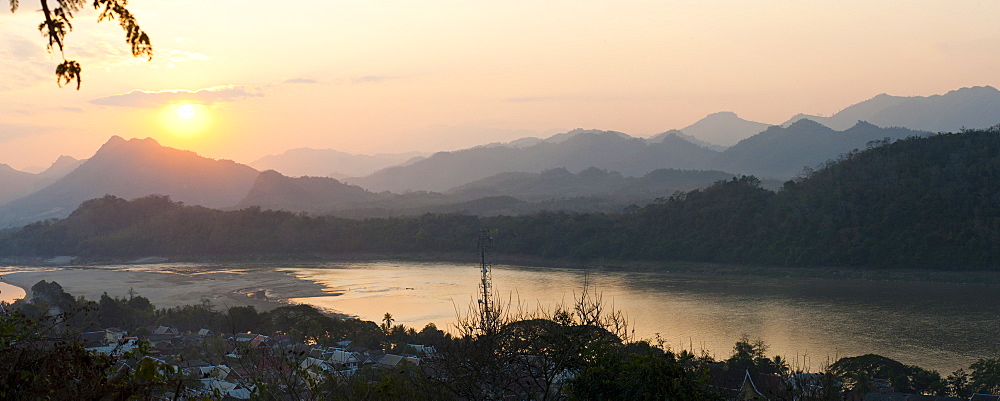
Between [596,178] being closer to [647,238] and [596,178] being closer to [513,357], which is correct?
[647,238]

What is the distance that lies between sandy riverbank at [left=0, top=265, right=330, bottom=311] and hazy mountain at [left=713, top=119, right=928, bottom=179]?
67.8 m

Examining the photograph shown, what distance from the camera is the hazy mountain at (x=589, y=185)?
70.7 meters

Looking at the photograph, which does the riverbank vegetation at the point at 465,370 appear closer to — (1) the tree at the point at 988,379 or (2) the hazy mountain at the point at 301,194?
(1) the tree at the point at 988,379

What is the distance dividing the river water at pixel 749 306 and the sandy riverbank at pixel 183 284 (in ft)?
4.15

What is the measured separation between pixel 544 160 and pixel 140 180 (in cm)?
5912

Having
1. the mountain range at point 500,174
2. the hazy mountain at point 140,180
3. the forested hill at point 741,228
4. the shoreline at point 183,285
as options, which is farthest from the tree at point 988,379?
the hazy mountain at point 140,180

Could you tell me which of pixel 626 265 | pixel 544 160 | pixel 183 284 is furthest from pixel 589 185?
pixel 183 284

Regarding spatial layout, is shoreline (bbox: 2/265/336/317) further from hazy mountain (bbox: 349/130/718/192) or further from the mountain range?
hazy mountain (bbox: 349/130/718/192)

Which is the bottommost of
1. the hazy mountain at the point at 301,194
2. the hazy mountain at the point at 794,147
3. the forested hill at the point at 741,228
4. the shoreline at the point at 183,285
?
the shoreline at the point at 183,285

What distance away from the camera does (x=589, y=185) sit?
84.3 m

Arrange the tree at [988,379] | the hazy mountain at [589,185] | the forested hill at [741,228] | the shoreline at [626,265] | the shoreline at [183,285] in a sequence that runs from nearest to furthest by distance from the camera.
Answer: the tree at [988,379]
the shoreline at [183,285]
the shoreline at [626,265]
the forested hill at [741,228]
the hazy mountain at [589,185]

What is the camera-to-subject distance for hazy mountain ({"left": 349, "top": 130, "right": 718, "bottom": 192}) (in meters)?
111

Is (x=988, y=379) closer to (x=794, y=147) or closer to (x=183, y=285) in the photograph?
(x=183, y=285)

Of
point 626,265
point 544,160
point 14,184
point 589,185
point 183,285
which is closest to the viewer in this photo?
point 183,285
